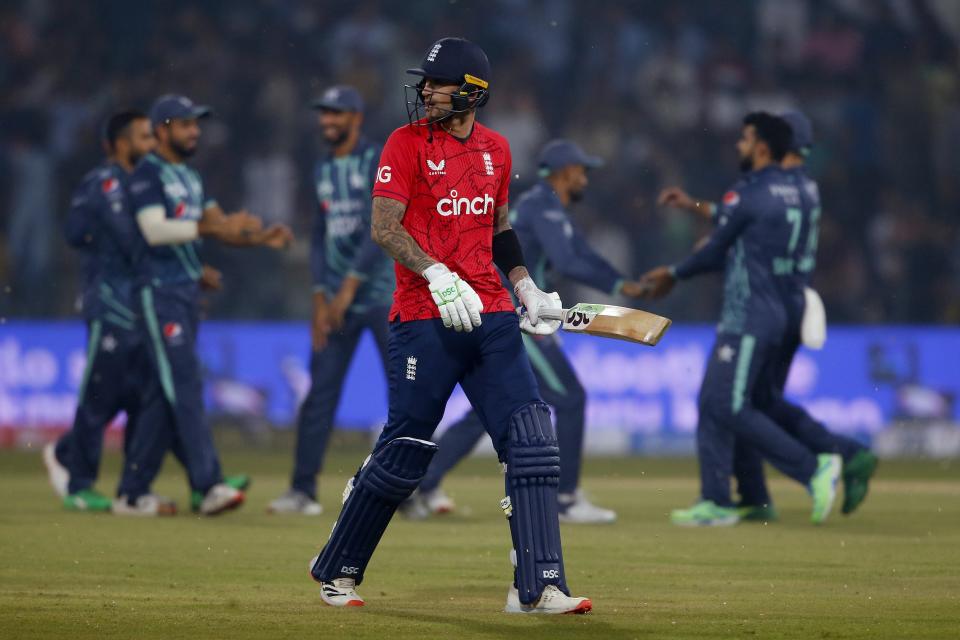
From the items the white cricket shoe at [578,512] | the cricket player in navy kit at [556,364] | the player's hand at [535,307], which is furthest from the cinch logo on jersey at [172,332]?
the player's hand at [535,307]

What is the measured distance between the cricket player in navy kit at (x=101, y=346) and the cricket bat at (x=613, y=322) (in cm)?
483

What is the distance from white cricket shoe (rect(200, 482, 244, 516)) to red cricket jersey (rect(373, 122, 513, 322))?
151 inches

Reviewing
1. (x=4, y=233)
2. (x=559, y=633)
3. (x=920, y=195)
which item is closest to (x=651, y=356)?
(x=920, y=195)

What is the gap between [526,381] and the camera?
589cm

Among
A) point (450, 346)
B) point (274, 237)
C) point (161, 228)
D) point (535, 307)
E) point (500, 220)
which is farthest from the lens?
point (274, 237)

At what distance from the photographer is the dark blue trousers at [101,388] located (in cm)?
1027

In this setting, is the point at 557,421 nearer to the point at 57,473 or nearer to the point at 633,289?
the point at 633,289

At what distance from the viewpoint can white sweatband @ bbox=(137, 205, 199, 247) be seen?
31.6ft

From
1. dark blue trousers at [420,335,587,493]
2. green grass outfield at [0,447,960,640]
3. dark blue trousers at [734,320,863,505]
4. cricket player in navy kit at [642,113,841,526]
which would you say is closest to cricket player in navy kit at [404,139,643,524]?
dark blue trousers at [420,335,587,493]

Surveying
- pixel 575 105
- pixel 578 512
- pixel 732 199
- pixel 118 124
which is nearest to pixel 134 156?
pixel 118 124

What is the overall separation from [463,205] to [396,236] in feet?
1.05

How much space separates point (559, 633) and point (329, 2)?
48.3ft

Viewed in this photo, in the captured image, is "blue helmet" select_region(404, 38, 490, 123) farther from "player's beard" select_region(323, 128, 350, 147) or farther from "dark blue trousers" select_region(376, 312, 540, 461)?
"player's beard" select_region(323, 128, 350, 147)

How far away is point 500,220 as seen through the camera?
20.3ft
